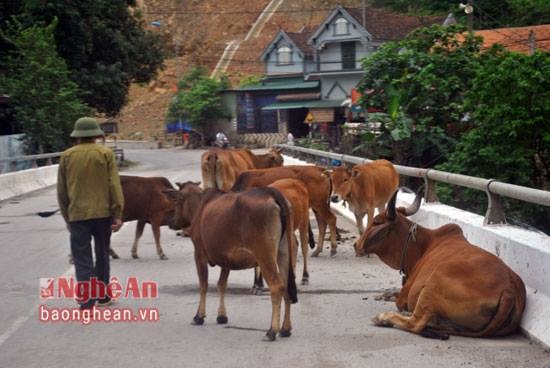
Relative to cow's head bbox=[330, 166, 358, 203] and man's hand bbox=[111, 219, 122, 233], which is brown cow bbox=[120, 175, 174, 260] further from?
man's hand bbox=[111, 219, 122, 233]

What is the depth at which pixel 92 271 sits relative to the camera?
9977 millimetres

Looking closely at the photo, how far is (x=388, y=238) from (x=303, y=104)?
61.0m

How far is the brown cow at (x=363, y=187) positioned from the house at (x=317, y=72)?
4667cm

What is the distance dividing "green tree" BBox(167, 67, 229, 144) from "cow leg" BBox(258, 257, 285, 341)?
67236 mm

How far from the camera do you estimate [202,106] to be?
7500cm

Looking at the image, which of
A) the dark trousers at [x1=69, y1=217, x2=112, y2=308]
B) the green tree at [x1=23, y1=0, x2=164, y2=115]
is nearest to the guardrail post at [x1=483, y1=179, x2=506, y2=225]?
the dark trousers at [x1=69, y1=217, x2=112, y2=308]

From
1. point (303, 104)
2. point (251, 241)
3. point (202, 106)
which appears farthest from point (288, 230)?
point (202, 106)

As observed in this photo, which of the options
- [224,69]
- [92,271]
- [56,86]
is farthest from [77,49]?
[224,69]

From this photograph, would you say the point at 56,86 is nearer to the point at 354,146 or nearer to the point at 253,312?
the point at 354,146

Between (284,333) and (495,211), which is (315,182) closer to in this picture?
(495,211)

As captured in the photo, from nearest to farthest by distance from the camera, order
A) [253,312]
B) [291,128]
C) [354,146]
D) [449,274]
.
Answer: [449,274] < [253,312] < [354,146] < [291,128]

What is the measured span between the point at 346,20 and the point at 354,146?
3955 cm

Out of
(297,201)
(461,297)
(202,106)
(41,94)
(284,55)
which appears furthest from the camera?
(284,55)

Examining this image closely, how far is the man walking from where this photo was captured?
9719 mm
